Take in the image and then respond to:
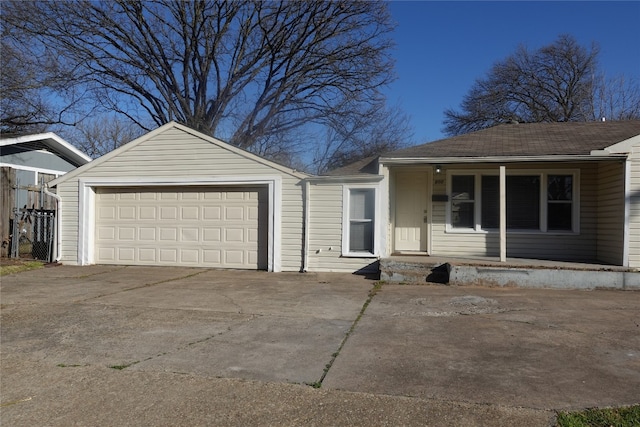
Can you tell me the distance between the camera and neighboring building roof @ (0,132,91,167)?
15.3 metres

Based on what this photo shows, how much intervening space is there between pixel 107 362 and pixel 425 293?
18.4 feet

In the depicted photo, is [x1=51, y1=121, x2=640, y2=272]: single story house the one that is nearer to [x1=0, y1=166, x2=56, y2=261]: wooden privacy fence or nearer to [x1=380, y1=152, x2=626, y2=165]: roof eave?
[x1=380, y1=152, x2=626, y2=165]: roof eave

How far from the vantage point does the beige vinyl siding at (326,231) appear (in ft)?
36.3

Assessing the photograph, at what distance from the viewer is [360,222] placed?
11000 mm

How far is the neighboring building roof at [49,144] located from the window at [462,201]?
1381 centimetres

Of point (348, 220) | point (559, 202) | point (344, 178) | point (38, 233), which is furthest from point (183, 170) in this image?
point (559, 202)

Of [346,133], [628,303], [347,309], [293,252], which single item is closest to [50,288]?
[293,252]

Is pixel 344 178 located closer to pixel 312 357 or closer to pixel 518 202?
pixel 518 202

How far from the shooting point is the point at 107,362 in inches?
183

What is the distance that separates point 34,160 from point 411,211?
1382 cm

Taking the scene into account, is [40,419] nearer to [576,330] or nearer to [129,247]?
[576,330]

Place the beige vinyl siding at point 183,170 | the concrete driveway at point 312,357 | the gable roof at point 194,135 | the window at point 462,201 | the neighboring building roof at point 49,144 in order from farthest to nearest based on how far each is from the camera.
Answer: the neighboring building roof at point 49,144, the window at point 462,201, the gable roof at point 194,135, the beige vinyl siding at point 183,170, the concrete driveway at point 312,357

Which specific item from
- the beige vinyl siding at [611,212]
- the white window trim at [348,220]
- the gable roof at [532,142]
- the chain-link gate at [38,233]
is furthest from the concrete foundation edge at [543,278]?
the chain-link gate at [38,233]

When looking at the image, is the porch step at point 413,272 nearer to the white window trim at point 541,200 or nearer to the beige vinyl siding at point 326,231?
the beige vinyl siding at point 326,231
